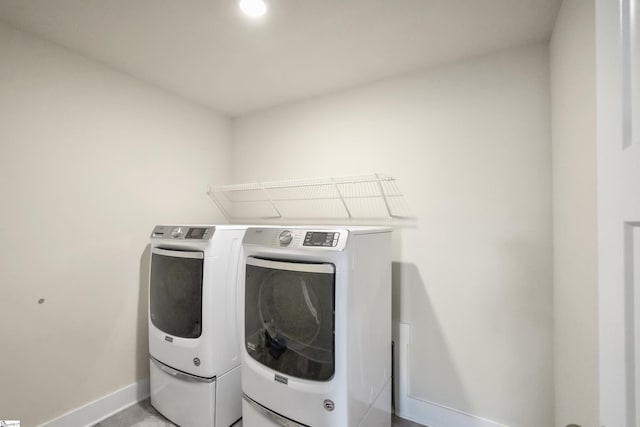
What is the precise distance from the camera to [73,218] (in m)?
1.87

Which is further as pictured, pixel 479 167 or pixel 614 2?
pixel 479 167

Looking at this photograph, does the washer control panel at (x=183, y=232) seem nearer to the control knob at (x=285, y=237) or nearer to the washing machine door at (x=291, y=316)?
the washing machine door at (x=291, y=316)

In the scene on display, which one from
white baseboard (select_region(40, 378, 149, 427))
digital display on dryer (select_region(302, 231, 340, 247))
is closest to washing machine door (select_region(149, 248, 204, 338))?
white baseboard (select_region(40, 378, 149, 427))

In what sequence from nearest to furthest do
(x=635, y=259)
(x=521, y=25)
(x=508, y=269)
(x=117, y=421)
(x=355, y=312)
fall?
1. (x=635, y=259)
2. (x=355, y=312)
3. (x=521, y=25)
4. (x=508, y=269)
5. (x=117, y=421)

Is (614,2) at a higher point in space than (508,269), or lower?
higher

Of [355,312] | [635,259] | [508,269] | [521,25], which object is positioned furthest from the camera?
[508,269]

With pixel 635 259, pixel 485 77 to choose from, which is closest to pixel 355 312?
pixel 635 259

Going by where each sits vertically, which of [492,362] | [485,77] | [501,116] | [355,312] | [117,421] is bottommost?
[117,421]

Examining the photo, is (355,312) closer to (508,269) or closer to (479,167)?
(508,269)

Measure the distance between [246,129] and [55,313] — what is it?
2.21m

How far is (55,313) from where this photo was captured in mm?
1782

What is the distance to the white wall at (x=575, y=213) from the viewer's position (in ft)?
3.26

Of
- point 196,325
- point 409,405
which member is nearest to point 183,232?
point 196,325

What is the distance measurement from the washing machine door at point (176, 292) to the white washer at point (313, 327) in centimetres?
40
